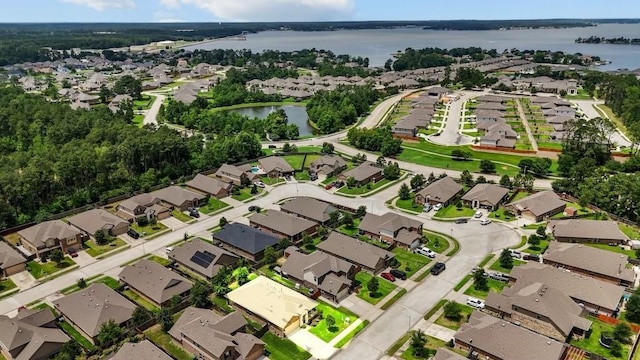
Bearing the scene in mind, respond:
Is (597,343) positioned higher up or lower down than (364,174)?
lower down

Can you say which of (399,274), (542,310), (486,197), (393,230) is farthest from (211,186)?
(542,310)

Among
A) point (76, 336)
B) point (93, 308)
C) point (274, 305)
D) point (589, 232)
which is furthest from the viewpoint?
point (589, 232)

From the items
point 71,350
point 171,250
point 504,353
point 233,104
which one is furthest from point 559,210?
point 233,104

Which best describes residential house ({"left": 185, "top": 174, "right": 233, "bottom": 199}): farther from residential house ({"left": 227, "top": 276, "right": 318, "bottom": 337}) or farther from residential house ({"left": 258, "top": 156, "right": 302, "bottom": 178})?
residential house ({"left": 227, "top": 276, "right": 318, "bottom": 337})

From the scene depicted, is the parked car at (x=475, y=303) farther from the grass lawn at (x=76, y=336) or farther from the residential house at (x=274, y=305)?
the grass lawn at (x=76, y=336)

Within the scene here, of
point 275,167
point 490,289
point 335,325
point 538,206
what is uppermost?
point 275,167

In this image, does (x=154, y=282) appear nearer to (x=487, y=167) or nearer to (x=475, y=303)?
(x=475, y=303)

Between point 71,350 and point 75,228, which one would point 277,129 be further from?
point 71,350
